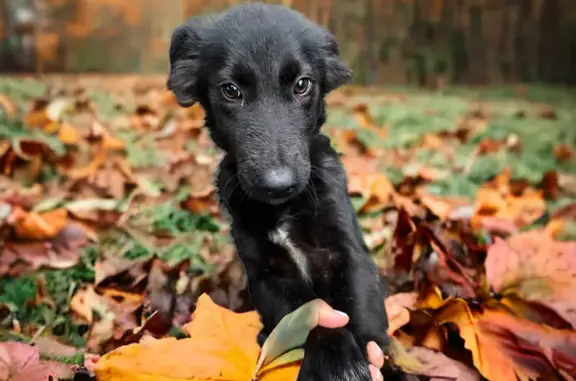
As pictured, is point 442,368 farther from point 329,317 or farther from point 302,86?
point 302,86

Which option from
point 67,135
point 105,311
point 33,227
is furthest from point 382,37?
point 105,311

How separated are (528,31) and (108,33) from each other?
5129 mm

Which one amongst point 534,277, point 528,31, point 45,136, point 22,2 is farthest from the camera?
point 528,31

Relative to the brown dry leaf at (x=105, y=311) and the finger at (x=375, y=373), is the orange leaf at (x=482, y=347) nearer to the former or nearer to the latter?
the finger at (x=375, y=373)

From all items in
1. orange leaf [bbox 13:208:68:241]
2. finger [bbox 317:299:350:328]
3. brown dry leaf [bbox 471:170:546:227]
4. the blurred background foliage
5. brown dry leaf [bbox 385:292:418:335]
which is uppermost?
finger [bbox 317:299:350:328]

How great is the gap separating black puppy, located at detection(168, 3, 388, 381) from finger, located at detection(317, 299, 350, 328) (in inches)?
0.7

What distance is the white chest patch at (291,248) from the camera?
1833 millimetres

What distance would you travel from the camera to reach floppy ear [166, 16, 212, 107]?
1.94 m

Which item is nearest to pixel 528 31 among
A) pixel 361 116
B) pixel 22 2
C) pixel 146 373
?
→ pixel 361 116

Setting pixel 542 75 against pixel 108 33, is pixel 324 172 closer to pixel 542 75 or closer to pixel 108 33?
pixel 108 33

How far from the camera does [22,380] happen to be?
4.50 feet

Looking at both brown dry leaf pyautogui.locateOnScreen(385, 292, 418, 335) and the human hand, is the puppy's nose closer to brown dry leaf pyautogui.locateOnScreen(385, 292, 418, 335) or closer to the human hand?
the human hand

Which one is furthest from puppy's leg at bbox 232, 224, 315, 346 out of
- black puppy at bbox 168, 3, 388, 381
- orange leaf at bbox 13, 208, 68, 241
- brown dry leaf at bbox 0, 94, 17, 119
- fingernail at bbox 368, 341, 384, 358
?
brown dry leaf at bbox 0, 94, 17, 119

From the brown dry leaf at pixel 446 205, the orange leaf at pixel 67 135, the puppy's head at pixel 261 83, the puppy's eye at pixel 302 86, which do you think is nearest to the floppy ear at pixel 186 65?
the puppy's head at pixel 261 83
